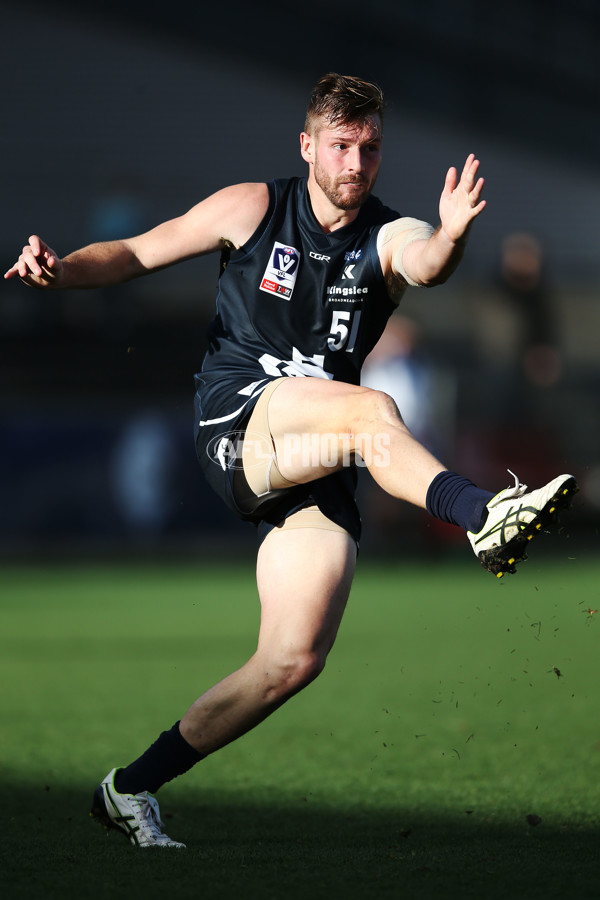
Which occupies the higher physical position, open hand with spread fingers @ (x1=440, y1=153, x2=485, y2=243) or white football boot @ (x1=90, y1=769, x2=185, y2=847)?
open hand with spread fingers @ (x1=440, y1=153, x2=485, y2=243)

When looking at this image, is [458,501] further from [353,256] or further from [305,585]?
[353,256]

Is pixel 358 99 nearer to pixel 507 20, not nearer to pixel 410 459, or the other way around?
pixel 410 459

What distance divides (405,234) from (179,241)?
78 cm

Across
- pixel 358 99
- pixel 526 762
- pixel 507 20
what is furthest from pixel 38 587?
pixel 507 20

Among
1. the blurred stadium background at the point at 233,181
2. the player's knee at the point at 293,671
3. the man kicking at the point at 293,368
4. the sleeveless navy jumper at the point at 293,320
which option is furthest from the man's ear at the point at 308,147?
the blurred stadium background at the point at 233,181

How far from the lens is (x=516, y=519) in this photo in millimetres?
3055

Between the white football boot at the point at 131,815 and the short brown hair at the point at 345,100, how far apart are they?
2336 millimetres

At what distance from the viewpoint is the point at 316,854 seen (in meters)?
3.40

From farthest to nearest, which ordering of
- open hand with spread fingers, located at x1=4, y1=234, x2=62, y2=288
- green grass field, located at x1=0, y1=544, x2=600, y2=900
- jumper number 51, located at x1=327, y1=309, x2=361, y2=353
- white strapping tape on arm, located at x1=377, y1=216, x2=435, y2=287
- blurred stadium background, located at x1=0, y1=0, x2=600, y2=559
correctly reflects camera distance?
1. blurred stadium background, located at x1=0, y1=0, x2=600, y2=559
2. jumper number 51, located at x1=327, y1=309, x2=361, y2=353
3. white strapping tape on arm, located at x1=377, y1=216, x2=435, y2=287
4. open hand with spread fingers, located at x1=4, y1=234, x2=62, y2=288
5. green grass field, located at x1=0, y1=544, x2=600, y2=900

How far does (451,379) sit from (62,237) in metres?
8.60

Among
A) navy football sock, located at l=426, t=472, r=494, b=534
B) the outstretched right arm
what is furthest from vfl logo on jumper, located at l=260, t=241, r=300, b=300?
navy football sock, located at l=426, t=472, r=494, b=534

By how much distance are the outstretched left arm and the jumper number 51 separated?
0.37m

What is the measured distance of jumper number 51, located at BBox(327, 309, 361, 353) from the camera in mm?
4039

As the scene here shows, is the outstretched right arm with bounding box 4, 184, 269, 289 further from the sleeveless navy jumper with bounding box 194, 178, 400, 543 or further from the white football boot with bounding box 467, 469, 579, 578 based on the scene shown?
the white football boot with bounding box 467, 469, 579, 578
